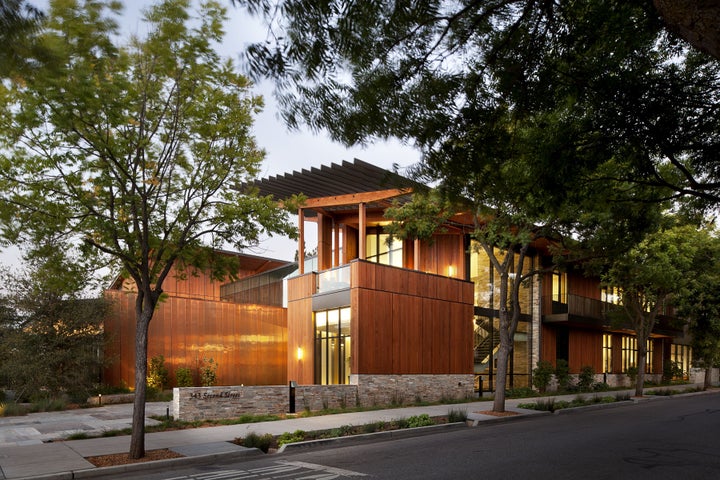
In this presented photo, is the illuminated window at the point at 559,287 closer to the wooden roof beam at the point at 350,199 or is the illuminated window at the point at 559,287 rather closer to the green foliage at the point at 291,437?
the wooden roof beam at the point at 350,199

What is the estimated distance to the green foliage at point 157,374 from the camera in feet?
89.8

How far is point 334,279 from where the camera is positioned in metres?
25.2

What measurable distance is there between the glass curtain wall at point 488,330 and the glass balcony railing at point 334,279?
7.29 meters

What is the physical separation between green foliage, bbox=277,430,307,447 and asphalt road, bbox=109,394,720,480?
658mm

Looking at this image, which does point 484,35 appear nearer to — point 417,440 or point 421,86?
point 421,86

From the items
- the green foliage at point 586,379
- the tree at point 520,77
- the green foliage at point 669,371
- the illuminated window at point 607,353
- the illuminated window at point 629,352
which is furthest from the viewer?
the green foliage at point 669,371

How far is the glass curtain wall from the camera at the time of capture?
29.8m

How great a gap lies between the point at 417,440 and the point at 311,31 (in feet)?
36.4

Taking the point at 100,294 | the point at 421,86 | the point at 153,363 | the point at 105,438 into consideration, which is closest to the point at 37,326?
the point at 100,294

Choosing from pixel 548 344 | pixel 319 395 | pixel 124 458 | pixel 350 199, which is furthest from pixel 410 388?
pixel 124 458

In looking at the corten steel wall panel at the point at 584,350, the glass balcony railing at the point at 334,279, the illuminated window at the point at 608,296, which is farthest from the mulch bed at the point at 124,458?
the illuminated window at the point at 608,296

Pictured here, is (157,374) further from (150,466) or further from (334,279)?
(150,466)

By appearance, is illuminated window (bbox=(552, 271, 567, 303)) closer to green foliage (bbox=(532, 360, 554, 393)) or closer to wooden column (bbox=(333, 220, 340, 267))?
green foliage (bbox=(532, 360, 554, 393))

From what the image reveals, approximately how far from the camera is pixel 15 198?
39.3ft
